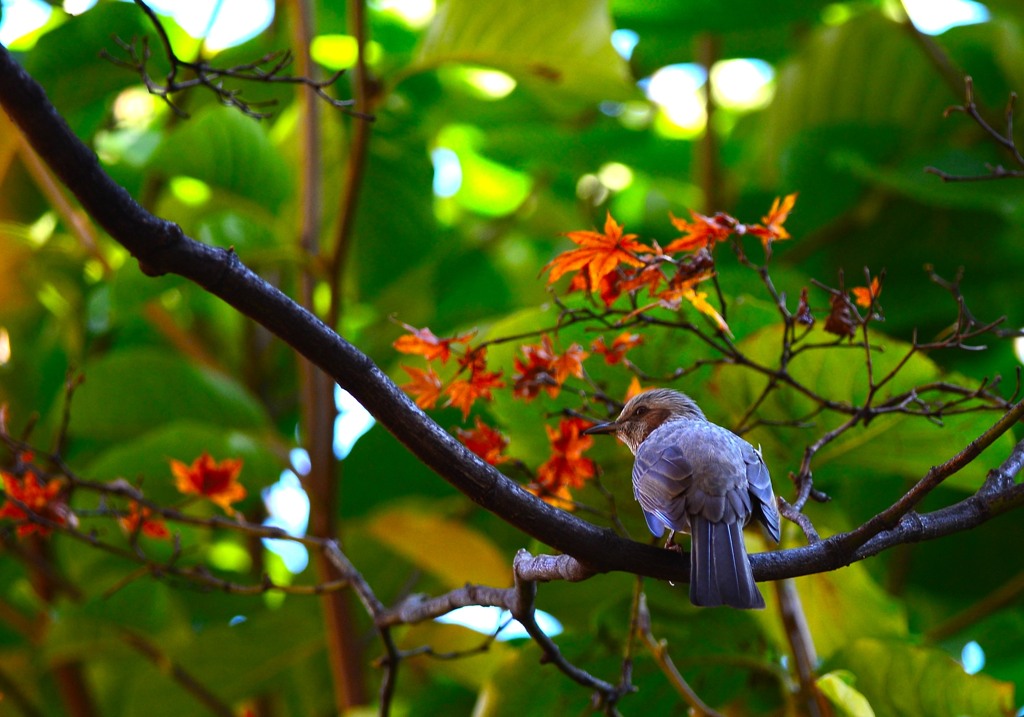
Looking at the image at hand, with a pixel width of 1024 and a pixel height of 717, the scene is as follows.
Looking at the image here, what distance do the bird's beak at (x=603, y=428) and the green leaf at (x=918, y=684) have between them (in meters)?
0.60

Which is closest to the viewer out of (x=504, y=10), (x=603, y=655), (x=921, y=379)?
(x=921, y=379)

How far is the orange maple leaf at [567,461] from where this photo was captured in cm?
158

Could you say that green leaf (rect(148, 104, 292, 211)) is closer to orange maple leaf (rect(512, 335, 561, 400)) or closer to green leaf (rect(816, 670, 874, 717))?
orange maple leaf (rect(512, 335, 561, 400))

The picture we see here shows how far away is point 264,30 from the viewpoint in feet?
9.91

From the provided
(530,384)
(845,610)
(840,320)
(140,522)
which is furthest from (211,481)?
(845,610)

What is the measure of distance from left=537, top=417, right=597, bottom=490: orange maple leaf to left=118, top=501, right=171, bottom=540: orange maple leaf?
2.09 ft

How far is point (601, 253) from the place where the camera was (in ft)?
4.77

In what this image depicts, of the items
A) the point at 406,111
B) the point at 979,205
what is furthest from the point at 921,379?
the point at 406,111

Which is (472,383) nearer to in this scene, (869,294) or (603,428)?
(603,428)

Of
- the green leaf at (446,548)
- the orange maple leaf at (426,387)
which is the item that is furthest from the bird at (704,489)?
the green leaf at (446,548)

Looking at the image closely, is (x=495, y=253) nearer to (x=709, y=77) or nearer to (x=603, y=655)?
(x=709, y=77)

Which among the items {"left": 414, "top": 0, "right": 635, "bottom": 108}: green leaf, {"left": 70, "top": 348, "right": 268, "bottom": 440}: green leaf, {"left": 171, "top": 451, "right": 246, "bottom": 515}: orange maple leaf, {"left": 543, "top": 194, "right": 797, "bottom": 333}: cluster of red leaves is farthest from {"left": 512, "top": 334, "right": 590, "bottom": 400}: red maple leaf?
{"left": 70, "top": 348, "right": 268, "bottom": 440}: green leaf

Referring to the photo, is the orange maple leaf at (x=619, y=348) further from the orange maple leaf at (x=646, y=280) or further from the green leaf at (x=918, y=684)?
the green leaf at (x=918, y=684)

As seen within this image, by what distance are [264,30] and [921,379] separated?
84.8 inches
